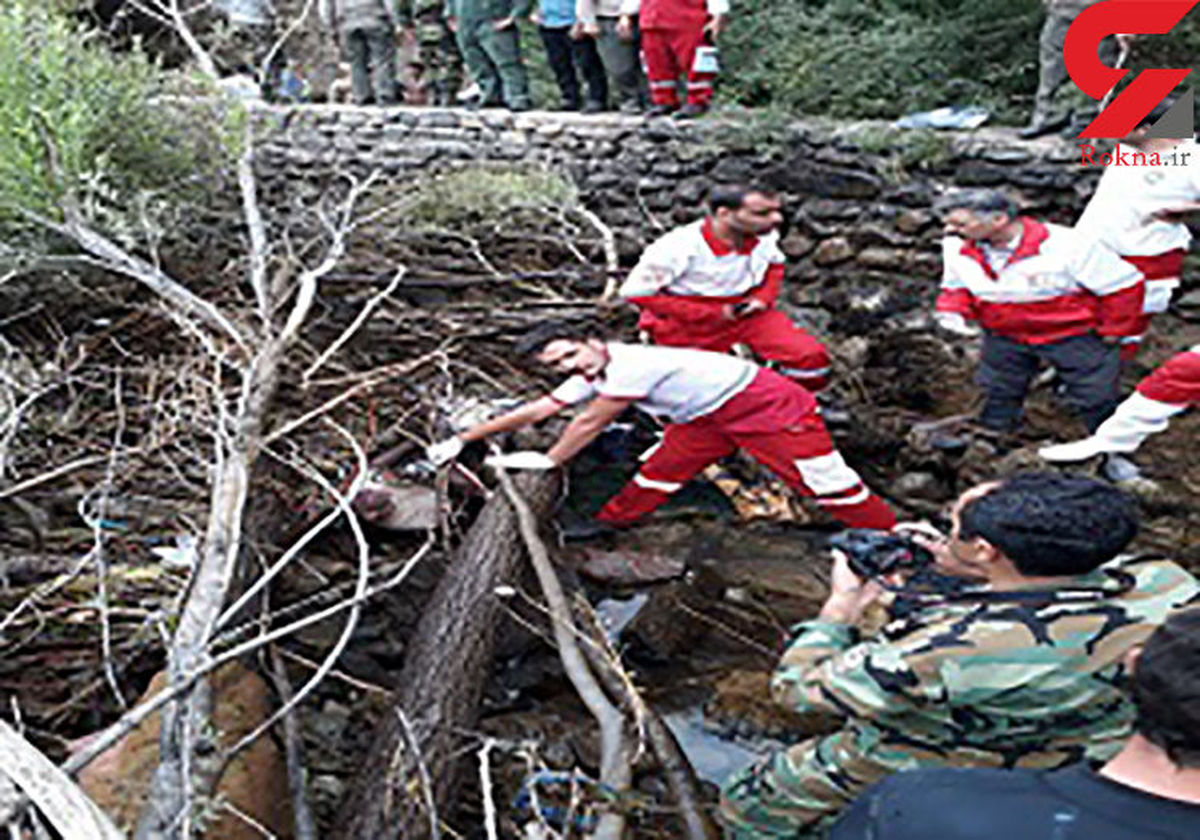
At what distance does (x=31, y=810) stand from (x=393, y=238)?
5524mm

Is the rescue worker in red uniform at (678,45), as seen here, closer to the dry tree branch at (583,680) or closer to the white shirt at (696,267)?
the white shirt at (696,267)

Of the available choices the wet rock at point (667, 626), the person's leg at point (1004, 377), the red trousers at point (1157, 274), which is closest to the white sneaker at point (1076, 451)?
the person's leg at point (1004, 377)

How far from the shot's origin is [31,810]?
196 centimetres

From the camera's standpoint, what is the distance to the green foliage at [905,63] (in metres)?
7.70

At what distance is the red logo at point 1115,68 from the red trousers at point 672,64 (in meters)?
2.51

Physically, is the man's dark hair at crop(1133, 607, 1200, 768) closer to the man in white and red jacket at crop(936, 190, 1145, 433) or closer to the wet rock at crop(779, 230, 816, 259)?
the man in white and red jacket at crop(936, 190, 1145, 433)

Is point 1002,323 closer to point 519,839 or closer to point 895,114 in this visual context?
point 519,839

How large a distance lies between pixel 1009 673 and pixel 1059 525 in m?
0.30

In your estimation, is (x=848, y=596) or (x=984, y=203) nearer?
(x=848, y=596)

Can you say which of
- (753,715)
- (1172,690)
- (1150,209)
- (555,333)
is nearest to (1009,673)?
(1172,690)

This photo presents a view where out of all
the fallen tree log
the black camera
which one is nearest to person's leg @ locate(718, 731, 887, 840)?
the black camera

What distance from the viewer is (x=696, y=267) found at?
4734mm

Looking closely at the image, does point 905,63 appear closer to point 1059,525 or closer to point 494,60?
point 494,60

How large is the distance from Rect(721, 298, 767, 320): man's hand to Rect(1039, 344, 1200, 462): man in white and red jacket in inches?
60.6
